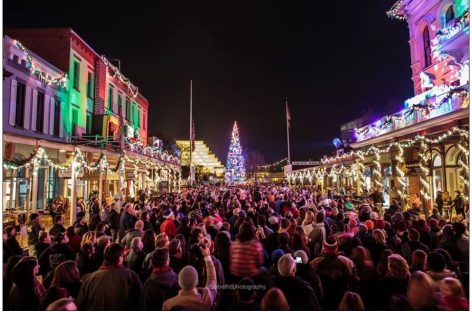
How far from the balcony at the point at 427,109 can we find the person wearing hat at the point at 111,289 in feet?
40.0

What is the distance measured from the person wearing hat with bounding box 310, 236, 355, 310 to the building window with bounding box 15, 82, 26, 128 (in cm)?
1893

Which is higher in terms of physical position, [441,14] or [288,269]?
[441,14]

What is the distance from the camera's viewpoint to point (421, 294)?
12.0 ft

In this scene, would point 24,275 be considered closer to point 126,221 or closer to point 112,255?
point 112,255

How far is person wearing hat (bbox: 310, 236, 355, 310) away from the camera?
468 cm

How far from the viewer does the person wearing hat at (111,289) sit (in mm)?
4141

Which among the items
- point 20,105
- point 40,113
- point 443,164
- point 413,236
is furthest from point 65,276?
point 40,113

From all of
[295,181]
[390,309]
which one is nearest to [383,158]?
[390,309]

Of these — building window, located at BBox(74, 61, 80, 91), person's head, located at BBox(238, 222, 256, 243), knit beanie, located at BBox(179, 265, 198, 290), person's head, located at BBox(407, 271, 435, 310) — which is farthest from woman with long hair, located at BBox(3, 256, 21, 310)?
building window, located at BBox(74, 61, 80, 91)

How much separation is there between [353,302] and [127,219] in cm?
753

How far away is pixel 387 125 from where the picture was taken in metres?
18.8

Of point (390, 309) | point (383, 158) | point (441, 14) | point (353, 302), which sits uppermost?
point (441, 14)

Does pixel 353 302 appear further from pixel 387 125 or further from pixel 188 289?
pixel 387 125

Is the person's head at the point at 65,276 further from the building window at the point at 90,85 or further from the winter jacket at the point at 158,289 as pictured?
the building window at the point at 90,85
